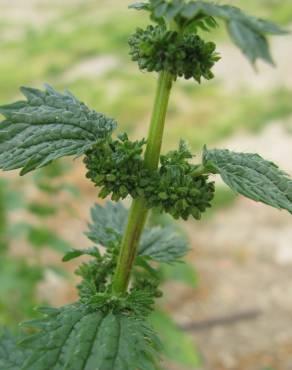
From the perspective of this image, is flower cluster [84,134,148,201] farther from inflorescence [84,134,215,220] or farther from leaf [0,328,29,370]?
leaf [0,328,29,370]

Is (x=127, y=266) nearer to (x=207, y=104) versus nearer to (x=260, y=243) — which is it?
(x=260, y=243)

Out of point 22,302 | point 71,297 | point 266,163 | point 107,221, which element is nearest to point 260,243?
point 71,297

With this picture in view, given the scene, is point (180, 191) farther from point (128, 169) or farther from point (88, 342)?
point (88, 342)

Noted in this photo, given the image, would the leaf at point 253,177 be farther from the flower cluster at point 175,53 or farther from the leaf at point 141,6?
the leaf at point 141,6

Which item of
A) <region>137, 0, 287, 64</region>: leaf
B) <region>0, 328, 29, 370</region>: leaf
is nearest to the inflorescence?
<region>137, 0, 287, 64</region>: leaf

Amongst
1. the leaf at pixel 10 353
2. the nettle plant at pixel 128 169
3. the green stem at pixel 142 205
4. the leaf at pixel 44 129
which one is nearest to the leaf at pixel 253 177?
the nettle plant at pixel 128 169
